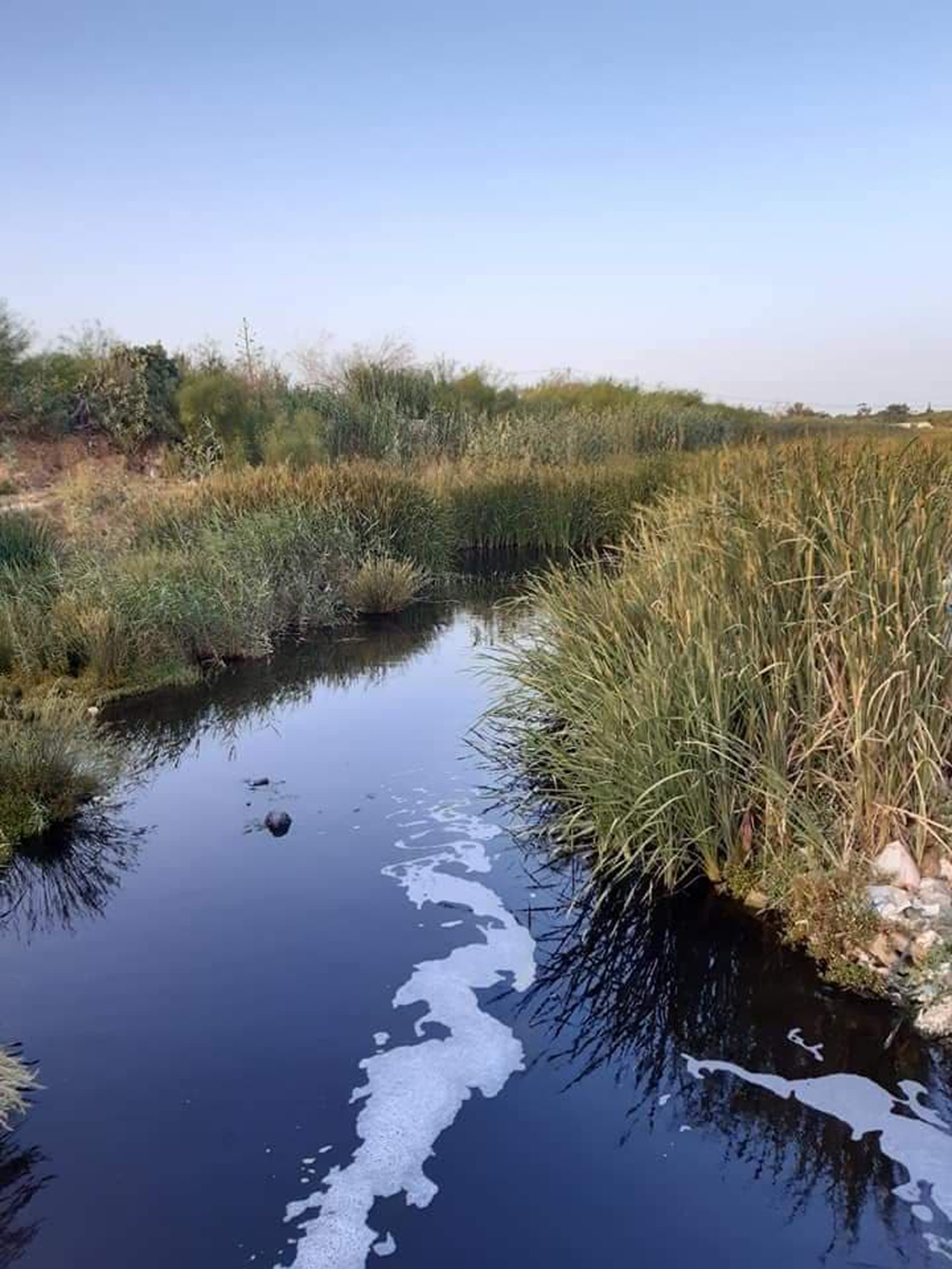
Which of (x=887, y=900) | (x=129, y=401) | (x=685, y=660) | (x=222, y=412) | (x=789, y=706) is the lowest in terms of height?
(x=887, y=900)

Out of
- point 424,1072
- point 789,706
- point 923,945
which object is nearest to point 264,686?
point 789,706

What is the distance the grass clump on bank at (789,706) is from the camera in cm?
416

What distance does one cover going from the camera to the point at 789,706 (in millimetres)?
4531

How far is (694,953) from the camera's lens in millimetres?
4250

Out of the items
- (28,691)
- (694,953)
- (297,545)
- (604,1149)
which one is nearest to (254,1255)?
(604,1149)

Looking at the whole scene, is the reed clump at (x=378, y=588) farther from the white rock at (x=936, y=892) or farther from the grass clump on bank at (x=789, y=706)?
the white rock at (x=936, y=892)

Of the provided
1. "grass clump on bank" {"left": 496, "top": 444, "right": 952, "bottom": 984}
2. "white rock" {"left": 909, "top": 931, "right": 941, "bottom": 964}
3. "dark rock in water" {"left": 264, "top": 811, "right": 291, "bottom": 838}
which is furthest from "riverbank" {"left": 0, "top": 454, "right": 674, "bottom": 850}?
"white rock" {"left": 909, "top": 931, "right": 941, "bottom": 964}

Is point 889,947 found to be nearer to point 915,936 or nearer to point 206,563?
point 915,936

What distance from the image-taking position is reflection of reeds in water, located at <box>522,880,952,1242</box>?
309 cm

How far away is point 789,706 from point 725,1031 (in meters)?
1.47

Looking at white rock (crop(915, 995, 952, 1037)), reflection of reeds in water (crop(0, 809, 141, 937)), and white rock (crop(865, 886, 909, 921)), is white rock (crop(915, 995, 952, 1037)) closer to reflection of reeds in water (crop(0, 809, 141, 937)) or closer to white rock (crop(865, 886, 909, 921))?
white rock (crop(865, 886, 909, 921))

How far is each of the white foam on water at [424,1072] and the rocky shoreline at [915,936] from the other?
1393 mm

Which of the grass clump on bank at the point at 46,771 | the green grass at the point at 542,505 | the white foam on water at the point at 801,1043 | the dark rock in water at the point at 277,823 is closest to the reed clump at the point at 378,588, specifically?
the green grass at the point at 542,505

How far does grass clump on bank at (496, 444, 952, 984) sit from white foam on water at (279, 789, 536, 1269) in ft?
1.99
